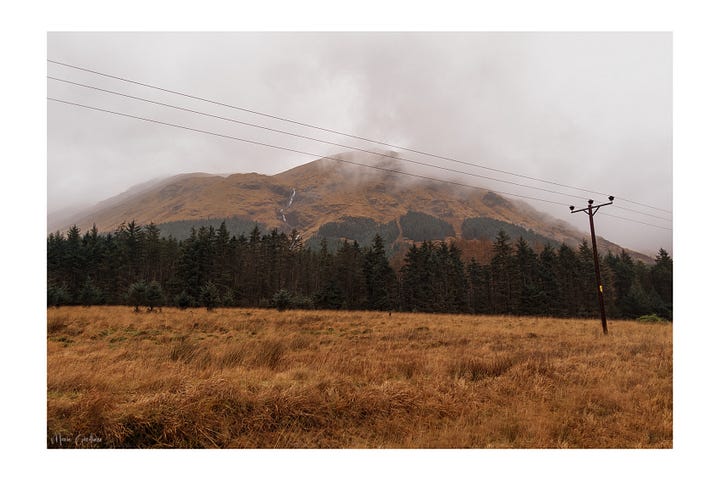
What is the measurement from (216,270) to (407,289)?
110 ft

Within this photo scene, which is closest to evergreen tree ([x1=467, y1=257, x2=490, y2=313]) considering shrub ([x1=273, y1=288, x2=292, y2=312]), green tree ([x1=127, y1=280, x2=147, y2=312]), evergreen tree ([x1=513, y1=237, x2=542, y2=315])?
evergreen tree ([x1=513, y1=237, x2=542, y2=315])

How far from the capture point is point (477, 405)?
5.98 metres

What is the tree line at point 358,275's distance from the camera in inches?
1979

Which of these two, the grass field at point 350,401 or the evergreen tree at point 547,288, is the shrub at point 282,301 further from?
the evergreen tree at point 547,288

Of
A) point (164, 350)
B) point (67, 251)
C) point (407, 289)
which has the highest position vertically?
point (67, 251)

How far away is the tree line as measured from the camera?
50.3m

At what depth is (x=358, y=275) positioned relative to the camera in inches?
A: 2234

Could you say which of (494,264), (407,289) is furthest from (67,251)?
(494,264)

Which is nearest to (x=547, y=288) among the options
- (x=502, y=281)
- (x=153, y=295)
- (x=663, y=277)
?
(x=502, y=281)

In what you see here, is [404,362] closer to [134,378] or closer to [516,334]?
[134,378]

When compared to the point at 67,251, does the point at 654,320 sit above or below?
below

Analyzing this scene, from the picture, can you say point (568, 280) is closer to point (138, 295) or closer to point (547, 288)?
point (547, 288)

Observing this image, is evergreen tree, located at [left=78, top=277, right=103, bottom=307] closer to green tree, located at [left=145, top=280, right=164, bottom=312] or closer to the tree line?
the tree line

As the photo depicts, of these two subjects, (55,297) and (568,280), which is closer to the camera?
(55,297)
